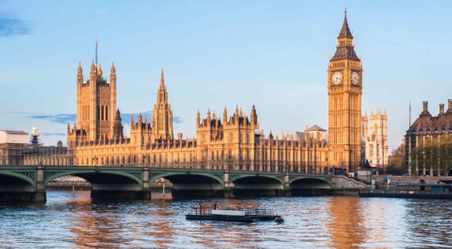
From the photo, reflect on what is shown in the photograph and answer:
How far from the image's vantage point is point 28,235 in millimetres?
54469

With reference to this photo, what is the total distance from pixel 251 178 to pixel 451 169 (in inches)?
1475

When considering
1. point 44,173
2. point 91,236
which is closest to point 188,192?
point 44,173

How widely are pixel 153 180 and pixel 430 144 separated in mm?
59833

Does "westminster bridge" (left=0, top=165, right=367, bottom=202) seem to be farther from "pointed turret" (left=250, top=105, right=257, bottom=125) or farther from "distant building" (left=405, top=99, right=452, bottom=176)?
"pointed turret" (left=250, top=105, right=257, bottom=125)

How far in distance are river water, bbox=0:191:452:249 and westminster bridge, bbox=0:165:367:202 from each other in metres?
5.70

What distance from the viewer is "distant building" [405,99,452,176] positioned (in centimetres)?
13612

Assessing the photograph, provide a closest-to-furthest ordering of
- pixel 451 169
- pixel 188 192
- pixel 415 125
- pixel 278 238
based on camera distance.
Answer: pixel 278 238, pixel 188 192, pixel 451 169, pixel 415 125

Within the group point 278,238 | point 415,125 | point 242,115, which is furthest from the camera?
point 415,125

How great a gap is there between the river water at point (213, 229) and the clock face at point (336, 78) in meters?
78.2

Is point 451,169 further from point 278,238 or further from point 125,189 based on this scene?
point 278,238

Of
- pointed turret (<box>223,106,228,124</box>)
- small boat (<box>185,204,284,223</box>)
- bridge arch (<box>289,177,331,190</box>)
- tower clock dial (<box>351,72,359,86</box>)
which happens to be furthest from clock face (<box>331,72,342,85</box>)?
small boat (<box>185,204,284,223</box>)

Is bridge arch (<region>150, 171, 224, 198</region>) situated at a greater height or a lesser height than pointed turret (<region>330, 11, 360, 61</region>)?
lesser

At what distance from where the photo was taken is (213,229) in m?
59.5

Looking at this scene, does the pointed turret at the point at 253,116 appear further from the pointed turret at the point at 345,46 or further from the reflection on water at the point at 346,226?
the reflection on water at the point at 346,226
